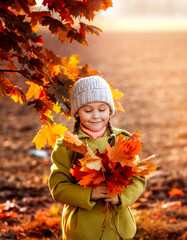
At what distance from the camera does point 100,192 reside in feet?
6.77

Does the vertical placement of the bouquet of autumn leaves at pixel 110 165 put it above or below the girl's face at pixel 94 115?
below

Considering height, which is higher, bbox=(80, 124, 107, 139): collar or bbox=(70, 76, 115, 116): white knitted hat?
bbox=(70, 76, 115, 116): white knitted hat

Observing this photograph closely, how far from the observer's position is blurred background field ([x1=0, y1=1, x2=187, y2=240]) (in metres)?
3.45

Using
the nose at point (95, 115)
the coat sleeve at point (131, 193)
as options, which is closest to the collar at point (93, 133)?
the nose at point (95, 115)

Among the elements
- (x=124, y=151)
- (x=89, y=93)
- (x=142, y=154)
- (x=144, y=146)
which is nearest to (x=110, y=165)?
(x=124, y=151)

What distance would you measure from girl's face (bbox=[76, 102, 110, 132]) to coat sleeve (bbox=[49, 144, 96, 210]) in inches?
9.2

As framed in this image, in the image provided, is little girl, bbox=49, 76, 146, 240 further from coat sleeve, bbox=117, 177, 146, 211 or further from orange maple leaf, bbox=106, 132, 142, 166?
orange maple leaf, bbox=106, 132, 142, 166

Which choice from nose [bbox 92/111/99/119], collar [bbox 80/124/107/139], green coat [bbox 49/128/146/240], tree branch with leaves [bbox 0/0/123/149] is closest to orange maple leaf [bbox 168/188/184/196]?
green coat [bbox 49/128/146/240]

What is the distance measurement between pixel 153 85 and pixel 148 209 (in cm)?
735

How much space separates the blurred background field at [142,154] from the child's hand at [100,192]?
129 centimetres

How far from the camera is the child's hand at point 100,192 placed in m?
2.06

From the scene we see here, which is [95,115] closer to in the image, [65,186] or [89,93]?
[89,93]

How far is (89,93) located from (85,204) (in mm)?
691

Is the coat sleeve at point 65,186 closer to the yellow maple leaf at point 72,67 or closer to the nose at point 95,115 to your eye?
the nose at point 95,115
